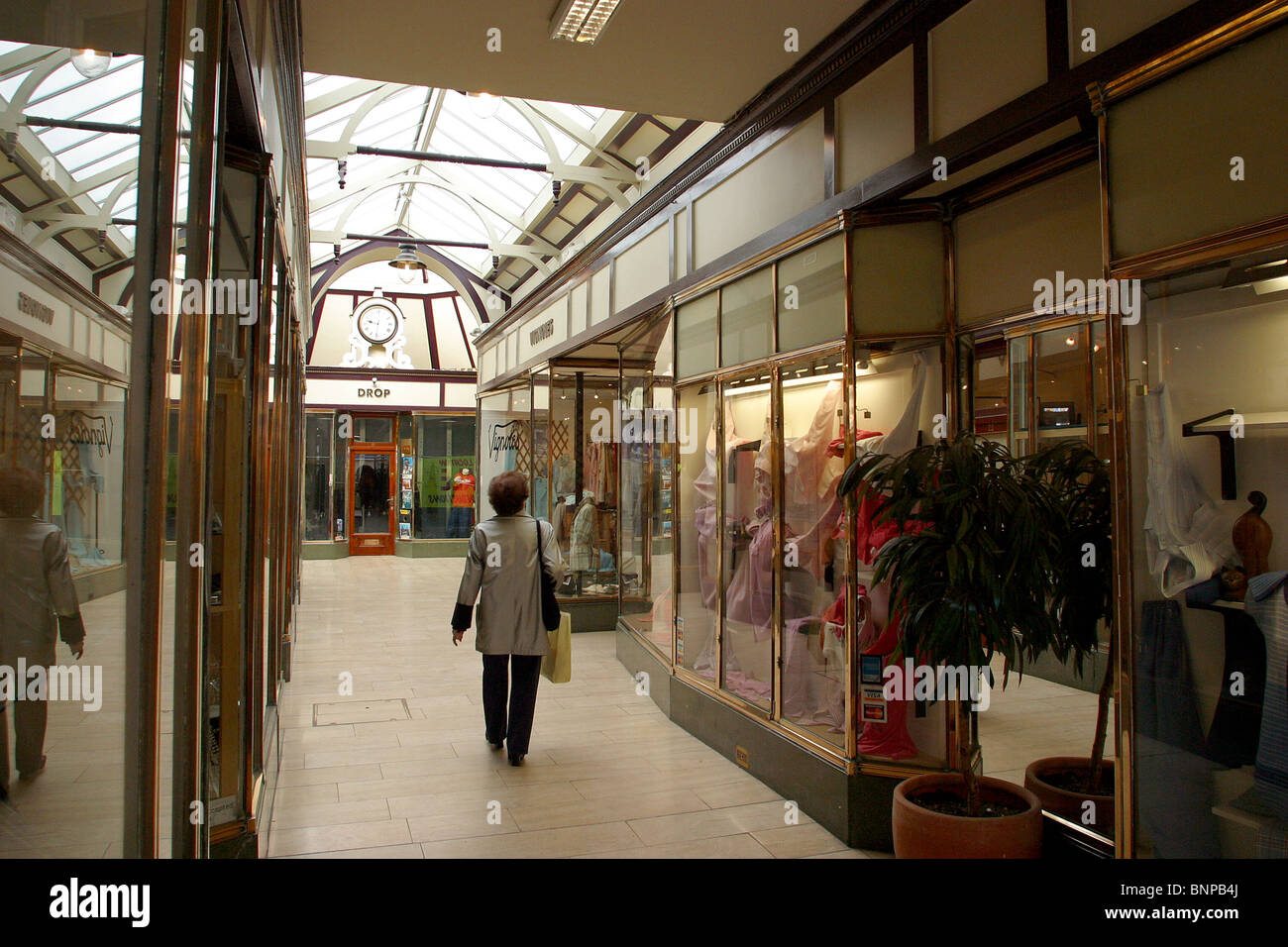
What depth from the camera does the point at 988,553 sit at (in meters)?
2.76

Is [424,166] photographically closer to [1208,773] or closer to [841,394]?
[841,394]

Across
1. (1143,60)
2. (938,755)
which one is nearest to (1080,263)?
(1143,60)

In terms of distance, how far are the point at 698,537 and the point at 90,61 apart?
4.76 meters

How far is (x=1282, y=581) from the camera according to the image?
2248mm

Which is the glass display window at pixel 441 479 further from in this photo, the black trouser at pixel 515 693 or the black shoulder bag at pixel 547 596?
the black shoulder bag at pixel 547 596

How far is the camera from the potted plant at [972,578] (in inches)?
108

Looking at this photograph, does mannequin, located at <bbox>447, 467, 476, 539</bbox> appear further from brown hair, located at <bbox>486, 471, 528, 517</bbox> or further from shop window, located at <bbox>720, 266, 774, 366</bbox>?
shop window, located at <bbox>720, 266, 774, 366</bbox>

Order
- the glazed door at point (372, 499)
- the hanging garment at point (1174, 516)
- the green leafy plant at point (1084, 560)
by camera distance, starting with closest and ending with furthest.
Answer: the hanging garment at point (1174, 516)
the green leafy plant at point (1084, 560)
the glazed door at point (372, 499)

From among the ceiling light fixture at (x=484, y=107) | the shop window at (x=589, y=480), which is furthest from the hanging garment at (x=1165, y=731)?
the ceiling light fixture at (x=484, y=107)

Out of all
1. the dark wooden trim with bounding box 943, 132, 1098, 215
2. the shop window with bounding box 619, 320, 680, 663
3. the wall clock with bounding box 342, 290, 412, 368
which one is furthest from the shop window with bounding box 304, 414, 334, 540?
the dark wooden trim with bounding box 943, 132, 1098, 215

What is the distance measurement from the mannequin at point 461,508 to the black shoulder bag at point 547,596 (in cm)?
1261

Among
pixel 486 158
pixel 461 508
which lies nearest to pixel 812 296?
pixel 486 158

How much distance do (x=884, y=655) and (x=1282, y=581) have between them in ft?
5.51

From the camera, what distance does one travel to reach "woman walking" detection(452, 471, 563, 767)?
14.7ft
